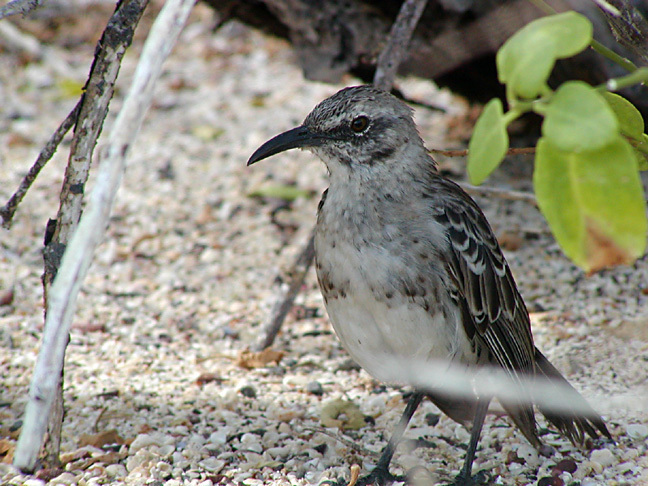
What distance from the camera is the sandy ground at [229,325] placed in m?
3.63

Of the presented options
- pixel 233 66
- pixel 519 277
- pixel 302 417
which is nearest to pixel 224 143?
pixel 233 66

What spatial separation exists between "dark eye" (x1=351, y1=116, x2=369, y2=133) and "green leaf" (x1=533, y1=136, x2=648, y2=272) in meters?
1.80

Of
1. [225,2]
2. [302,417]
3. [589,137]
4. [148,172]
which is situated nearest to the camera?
[589,137]

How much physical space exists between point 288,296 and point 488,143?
308cm

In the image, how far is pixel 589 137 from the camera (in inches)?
61.7

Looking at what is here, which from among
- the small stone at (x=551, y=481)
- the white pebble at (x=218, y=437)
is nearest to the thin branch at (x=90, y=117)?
the white pebble at (x=218, y=437)

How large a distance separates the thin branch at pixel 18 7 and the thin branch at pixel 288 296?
86.7 inches

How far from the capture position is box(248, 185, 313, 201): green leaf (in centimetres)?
646

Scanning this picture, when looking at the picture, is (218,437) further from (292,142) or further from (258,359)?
(292,142)

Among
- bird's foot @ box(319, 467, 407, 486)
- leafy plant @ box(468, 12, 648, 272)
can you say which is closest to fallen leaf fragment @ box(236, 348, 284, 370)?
bird's foot @ box(319, 467, 407, 486)

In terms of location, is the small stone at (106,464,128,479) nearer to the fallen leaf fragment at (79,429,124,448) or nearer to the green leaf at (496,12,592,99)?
the fallen leaf fragment at (79,429,124,448)

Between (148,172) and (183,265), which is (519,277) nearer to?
(183,265)

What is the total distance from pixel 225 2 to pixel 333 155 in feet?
8.57

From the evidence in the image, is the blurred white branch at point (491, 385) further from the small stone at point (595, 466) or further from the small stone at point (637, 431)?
the small stone at point (595, 466)
